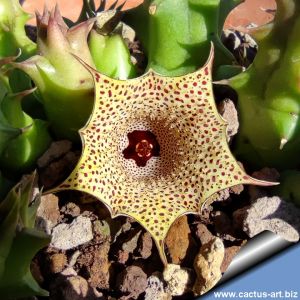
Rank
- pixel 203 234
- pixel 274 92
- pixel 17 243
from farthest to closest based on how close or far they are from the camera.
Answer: pixel 203 234, pixel 274 92, pixel 17 243

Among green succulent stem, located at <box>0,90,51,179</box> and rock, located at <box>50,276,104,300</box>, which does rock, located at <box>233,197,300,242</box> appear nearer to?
rock, located at <box>50,276,104,300</box>

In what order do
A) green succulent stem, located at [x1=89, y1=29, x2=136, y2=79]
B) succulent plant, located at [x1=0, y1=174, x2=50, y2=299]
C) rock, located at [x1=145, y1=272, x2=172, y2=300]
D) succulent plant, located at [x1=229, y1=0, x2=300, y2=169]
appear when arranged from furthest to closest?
green succulent stem, located at [x1=89, y1=29, x2=136, y2=79]
rock, located at [x1=145, y1=272, x2=172, y2=300]
succulent plant, located at [x1=229, y1=0, x2=300, y2=169]
succulent plant, located at [x1=0, y1=174, x2=50, y2=299]

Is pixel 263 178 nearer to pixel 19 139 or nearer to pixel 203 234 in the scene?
pixel 203 234

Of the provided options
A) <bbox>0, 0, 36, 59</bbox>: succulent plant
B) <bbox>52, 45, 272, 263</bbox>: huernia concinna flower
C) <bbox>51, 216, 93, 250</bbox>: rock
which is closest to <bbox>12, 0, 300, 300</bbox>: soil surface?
<bbox>51, 216, 93, 250</bbox>: rock

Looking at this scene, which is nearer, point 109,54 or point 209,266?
point 209,266

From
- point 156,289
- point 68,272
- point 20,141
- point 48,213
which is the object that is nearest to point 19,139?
point 20,141

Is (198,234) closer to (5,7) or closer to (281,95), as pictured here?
(281,95)
